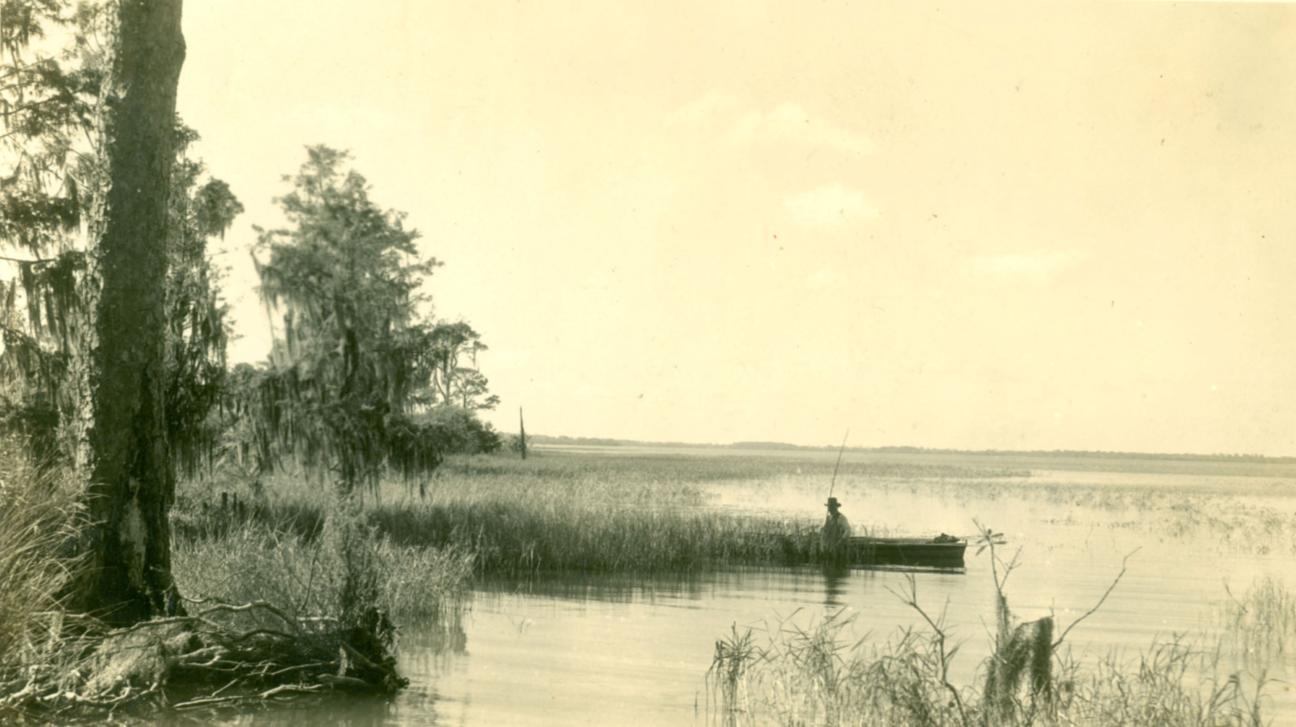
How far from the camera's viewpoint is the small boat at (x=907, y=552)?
1984cm

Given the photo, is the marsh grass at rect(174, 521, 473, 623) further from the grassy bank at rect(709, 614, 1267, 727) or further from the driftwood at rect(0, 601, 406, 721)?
the grassy bank at rect(709, 614, 1267, 727)

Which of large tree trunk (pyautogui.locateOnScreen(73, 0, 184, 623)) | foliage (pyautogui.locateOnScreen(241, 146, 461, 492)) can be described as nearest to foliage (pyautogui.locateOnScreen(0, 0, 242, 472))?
large tree trunk (pyautogui.locateOnScreen(73, 0, 184, 623))

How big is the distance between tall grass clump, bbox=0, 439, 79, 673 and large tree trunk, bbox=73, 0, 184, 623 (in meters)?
0.25

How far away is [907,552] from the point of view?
65.9 feet

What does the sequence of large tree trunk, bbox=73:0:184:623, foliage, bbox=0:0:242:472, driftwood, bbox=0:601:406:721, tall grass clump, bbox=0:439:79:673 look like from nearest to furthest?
tall grass clump, bbox=0:439:79:673 < driftwood, bbox=0:601:406:721 < large tree trunk, bbox=73:0:184:623 < foliage, bbox=0:0:242:472

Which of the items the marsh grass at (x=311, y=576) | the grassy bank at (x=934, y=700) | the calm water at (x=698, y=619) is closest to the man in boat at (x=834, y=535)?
the calm water at (x=698, y=619)

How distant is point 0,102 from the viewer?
11492mm

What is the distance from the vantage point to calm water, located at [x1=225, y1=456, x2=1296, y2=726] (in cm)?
818

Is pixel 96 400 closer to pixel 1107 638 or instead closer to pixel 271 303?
pixel 1107 638

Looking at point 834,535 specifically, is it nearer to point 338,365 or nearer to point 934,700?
point 338,365

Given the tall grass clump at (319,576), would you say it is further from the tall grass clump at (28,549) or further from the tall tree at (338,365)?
the tall tree at (338,365)

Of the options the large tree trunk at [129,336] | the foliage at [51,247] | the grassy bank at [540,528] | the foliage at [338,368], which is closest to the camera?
the large tree trunk at [129,336]

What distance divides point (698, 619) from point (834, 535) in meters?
7.56

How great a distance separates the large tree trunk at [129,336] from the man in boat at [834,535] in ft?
45.1
